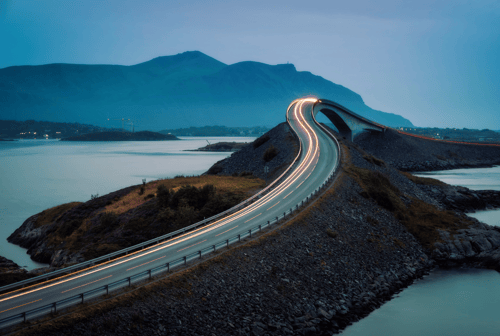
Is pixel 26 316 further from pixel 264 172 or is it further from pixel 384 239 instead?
pixel 264 172

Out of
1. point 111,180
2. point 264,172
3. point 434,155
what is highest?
point 434,155

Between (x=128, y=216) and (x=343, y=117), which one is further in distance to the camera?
(x=343, y=117)

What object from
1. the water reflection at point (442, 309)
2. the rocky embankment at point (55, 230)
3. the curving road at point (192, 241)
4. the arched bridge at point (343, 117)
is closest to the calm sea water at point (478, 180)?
the arched bridge at point (343, 117)

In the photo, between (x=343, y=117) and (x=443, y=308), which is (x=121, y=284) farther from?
(x=343, y=117)

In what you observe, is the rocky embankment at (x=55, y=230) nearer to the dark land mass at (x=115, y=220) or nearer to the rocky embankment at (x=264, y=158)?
the dark land mass at (x=115, y=220)

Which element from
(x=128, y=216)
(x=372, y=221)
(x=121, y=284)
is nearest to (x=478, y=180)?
(x=372, y=221)

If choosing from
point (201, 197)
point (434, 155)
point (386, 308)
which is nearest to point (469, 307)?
point (386, 308)
